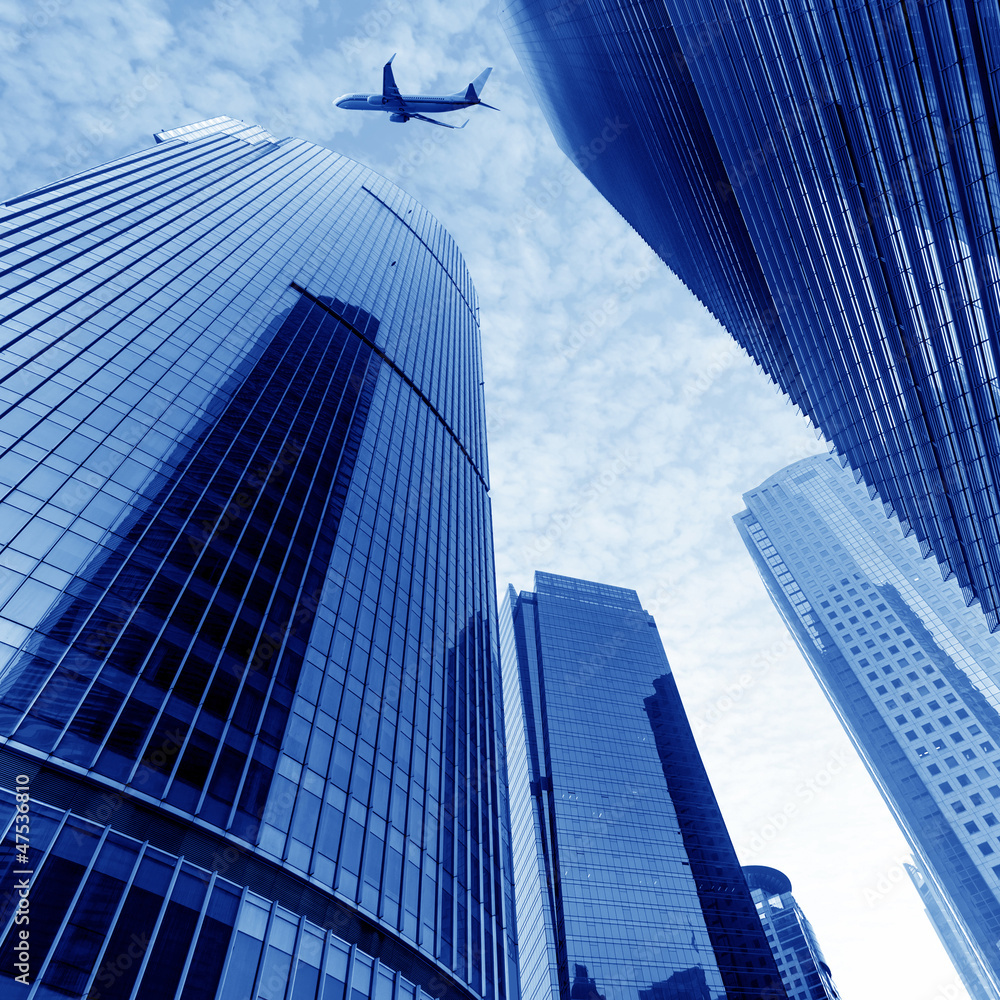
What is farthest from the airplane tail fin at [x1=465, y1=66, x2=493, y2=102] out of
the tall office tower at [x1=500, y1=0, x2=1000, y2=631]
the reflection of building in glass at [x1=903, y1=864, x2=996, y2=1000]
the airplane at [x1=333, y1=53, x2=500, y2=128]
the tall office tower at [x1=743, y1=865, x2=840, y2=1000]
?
→ the reflection of building in glass at [x1=903, y1=864, x2=996, y2=1000]

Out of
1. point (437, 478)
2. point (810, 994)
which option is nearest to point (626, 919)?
point (810, 994)

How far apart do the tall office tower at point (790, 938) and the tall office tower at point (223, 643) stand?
105937 mm

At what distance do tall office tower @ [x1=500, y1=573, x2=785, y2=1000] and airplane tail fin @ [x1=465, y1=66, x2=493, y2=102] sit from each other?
9213cm

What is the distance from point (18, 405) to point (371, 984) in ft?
111

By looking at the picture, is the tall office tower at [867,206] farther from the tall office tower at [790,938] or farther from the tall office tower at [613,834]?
the tall office tower at [790,938]

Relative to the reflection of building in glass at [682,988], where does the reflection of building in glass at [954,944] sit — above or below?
above

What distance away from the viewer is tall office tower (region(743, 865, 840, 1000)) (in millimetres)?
133000

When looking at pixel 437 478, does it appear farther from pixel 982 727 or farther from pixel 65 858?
pixel 982 727

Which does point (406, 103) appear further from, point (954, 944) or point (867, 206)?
point (954, 944)

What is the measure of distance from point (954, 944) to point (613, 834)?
125018 millimetres

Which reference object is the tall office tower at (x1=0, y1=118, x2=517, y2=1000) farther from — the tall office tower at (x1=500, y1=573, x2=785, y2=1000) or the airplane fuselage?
the tall office tower at (x1=500, y1=573, x2=785, y2=1000)

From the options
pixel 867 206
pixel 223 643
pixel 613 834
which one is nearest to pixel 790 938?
pixel 613 834

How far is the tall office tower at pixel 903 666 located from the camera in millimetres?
121062

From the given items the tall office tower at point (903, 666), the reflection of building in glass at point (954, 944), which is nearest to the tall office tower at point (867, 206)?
the tall office tower at point (903, 666)
